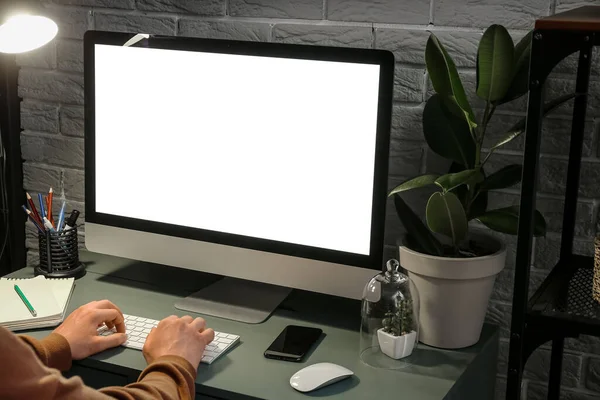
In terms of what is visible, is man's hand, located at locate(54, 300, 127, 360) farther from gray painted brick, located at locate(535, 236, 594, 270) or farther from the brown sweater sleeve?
gray painted brick, located at locate(535, 236, 594, 270)

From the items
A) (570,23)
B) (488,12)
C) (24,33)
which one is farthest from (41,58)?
(570,23)

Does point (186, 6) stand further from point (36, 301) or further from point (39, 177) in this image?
point (36, 301)

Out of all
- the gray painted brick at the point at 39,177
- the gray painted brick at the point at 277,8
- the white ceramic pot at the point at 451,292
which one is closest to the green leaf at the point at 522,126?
the white ceramic pot at the point at 451,292

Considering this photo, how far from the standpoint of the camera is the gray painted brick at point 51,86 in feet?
6.63

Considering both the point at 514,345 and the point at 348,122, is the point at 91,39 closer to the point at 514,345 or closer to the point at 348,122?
the point at 348,122

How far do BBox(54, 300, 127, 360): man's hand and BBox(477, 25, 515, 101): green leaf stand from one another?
0.74 metres

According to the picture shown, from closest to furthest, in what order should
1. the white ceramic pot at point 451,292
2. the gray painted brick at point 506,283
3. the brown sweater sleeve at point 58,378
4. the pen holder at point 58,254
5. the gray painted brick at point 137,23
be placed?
the brown sweater sleeve at point 58,378, the white ceramic pot at point 451,292, the gray painted brick at point 506,283, the pen holder at point 58,254, the gray painted brick at point 137,23

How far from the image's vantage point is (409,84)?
65.7 inches

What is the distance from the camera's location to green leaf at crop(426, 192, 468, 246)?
1.38 metres

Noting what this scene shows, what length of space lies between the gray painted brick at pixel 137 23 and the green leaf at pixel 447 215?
0.80 meters

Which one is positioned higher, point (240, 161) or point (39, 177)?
point (240, 161)

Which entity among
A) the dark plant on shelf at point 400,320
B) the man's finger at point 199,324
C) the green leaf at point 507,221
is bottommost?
the man's finger at point 199,324

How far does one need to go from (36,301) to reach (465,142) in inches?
33.5

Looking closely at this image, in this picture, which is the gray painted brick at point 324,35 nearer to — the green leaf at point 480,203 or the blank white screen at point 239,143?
the blank white screen at point 239,143
